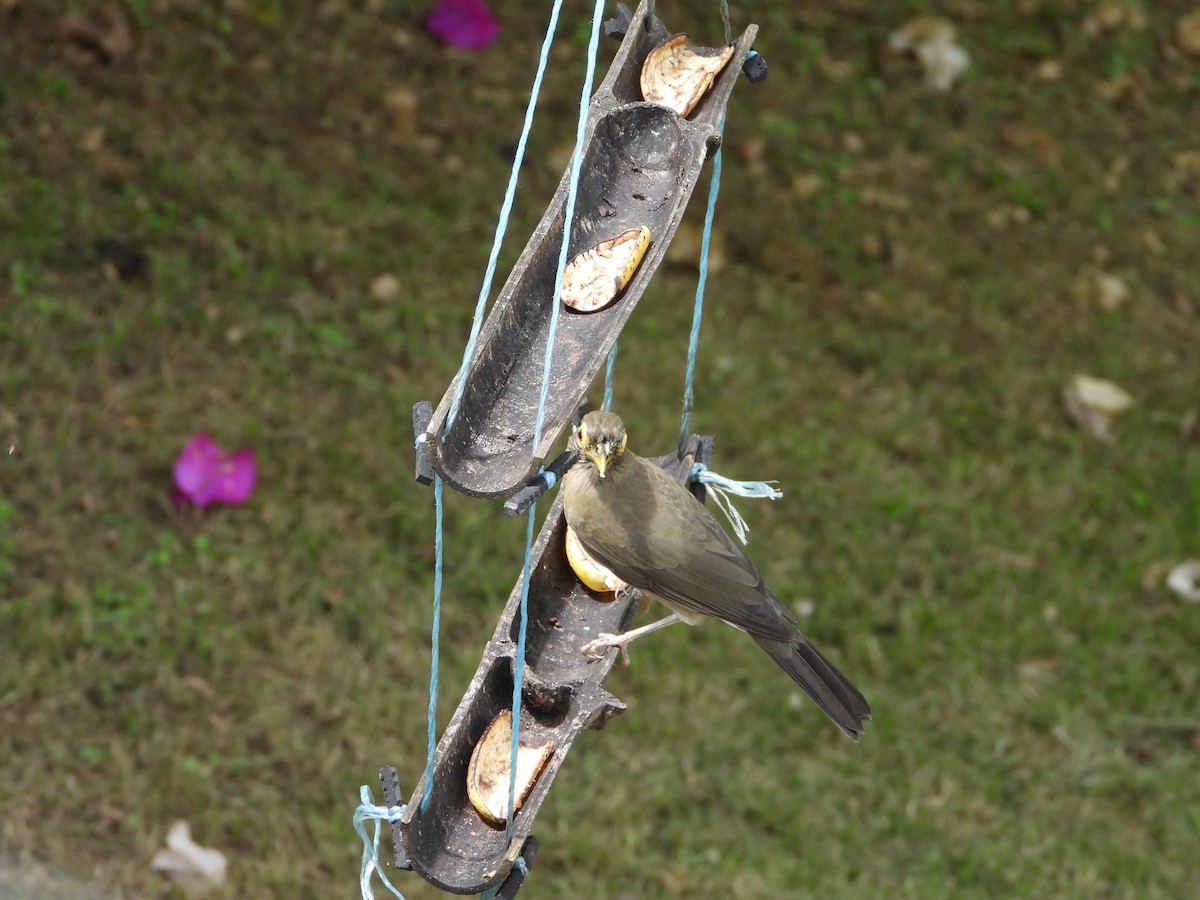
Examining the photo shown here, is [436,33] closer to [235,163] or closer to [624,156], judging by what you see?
[235,163]

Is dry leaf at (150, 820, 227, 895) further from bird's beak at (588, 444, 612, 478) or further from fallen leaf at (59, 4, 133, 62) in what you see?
fallen leaf at (59, 4, 133, 62)

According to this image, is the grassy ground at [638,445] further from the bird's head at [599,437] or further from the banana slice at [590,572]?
the bird's head at [599,437]

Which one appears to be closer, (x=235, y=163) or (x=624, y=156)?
(x=624, y=156)

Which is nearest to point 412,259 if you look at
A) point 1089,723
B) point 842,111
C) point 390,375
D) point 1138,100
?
point 390,375

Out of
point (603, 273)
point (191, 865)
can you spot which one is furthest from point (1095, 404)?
point (603, 273)

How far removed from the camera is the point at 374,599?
17.6ft

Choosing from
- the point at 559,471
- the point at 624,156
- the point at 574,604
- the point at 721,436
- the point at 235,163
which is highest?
the point at 624,156

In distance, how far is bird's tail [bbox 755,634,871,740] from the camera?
3320mm

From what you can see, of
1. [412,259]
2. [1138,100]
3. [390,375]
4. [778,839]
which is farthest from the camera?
[1138,100]

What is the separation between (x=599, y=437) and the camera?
121 inches

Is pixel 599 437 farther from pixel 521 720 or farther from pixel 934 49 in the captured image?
pixel 934 49

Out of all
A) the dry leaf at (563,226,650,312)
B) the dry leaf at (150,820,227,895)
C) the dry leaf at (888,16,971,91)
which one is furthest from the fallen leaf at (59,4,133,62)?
the dry leaf at (563,226,650,312)

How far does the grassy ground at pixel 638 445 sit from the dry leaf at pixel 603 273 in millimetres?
2511

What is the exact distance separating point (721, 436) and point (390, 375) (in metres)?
1.39
